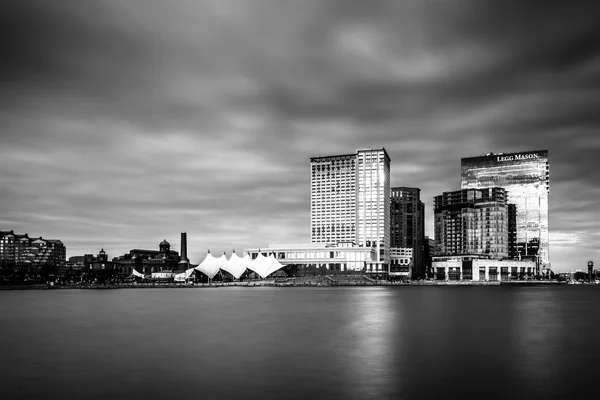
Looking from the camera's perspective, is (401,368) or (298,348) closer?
(401,368)

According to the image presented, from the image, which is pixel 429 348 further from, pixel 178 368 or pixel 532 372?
pixel 178 368

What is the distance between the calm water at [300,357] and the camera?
98.0 ft

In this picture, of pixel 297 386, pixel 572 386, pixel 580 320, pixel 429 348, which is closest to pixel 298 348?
pixel 429 348

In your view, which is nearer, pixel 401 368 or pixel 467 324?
pixel 401 368

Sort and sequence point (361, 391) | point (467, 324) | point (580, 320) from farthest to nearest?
point (580, 320)
point (467, 324)
point (361, 391)

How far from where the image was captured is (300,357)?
39.5 metres

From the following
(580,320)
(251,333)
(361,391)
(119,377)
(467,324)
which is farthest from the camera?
(580,320)

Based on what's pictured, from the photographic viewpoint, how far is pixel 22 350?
4394 cm

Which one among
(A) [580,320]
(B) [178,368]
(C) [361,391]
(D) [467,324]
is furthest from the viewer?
(A) [580,320]

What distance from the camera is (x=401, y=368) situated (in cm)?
3538

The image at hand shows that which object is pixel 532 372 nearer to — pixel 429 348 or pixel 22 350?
pixel 429 348

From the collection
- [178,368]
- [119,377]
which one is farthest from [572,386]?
[119,377]

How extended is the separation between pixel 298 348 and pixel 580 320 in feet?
138

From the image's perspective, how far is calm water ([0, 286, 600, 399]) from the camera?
98.0ft
